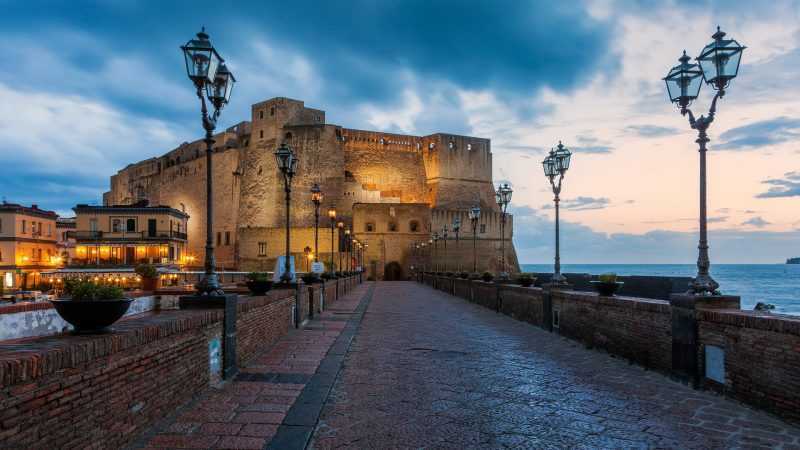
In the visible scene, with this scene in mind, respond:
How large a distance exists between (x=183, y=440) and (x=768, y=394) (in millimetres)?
5596

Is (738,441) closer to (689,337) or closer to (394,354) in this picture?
(689,337)

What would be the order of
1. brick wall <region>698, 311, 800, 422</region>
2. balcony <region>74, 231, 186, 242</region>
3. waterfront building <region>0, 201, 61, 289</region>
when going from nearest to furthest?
brick wall <region>698, 311, 800, 422</region>
waterfront building <region>0, 201, 61, 289</region>
balcony <region>74, 231, 186, 242</region>

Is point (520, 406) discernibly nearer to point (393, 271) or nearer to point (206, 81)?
point (206, 81)

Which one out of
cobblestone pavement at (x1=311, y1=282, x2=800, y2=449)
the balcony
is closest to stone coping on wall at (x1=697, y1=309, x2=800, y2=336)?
cobblestone pavement at (x1=311, y1=282, x2=800, y2=449)

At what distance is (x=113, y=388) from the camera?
157 inches

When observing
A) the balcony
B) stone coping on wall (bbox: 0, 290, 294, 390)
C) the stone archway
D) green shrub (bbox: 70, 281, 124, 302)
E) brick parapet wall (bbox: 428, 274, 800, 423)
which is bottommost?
the stone archway

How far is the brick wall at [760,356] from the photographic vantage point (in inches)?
204

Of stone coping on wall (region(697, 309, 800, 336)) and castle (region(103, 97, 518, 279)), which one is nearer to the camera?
stone coping on wall (region(697, 309, 800, 336))

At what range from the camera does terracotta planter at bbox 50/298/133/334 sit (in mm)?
4234

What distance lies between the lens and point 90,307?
4242 mm

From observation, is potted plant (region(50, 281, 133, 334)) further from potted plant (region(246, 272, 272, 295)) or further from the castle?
the castle

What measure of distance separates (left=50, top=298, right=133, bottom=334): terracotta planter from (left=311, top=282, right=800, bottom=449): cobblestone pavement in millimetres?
1978

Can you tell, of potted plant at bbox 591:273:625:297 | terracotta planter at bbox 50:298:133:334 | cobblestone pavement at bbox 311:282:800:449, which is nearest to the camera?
terracotta planter at bbox 50:298:133:334

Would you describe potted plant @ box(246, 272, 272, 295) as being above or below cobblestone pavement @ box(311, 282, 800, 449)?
above
